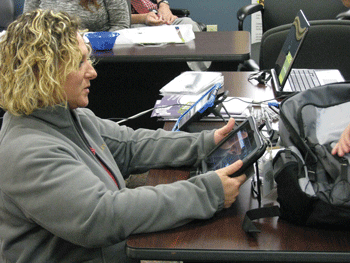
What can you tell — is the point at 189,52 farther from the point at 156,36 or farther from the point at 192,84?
the point at 192,84

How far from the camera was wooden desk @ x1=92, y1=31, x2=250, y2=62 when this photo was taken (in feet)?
6.52

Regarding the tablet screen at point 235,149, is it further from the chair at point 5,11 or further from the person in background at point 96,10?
the chair at point 5,11

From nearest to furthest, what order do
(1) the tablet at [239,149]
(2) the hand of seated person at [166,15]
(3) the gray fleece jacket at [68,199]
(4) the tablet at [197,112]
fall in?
1. (3) the gray fleece jacket at [68,199]
2. (1) the tablet at [239,149]
3. (4) the tablet at [197,112]
4. (2) the hand of seated person at [166,15]

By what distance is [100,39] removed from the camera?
2125mm

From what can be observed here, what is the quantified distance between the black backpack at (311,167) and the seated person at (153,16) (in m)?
1.93

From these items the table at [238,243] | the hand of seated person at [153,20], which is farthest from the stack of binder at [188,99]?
the hand of seated person at [153,20]

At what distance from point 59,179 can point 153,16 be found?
223cm

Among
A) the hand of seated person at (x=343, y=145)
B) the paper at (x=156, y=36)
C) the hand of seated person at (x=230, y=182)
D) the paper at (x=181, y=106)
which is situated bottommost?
the paper at (x=181, y=106)

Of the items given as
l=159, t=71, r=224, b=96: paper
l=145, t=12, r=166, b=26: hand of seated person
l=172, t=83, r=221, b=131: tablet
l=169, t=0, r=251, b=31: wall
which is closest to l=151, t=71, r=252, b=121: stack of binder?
l=159, t=71, r=224, b=96: paper

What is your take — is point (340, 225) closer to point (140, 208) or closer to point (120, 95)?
point (140, 208)

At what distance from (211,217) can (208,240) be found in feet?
0.25

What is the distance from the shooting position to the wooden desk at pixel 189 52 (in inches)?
78.3

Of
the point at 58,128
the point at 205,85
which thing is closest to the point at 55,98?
the point at 58,128

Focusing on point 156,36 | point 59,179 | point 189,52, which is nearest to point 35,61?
point 59,179
